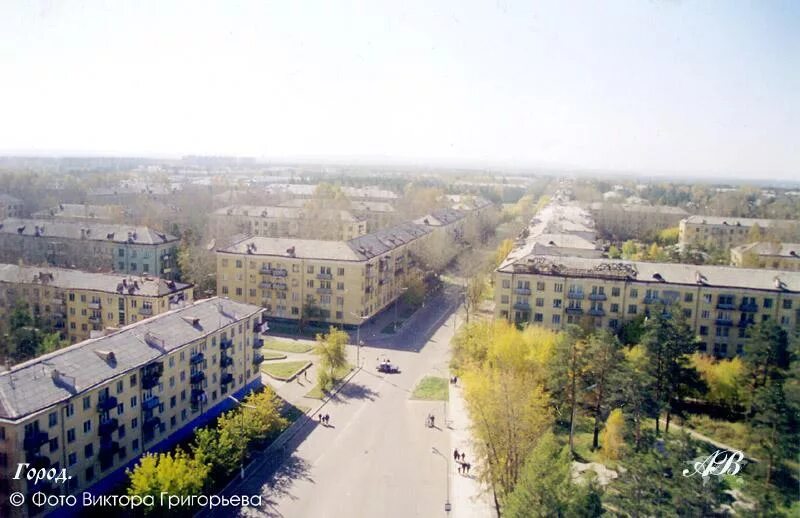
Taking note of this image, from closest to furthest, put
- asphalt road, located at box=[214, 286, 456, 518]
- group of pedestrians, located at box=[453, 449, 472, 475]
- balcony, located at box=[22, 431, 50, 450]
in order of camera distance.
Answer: balcony, located at box=[22, 431, 50, 450]
asphalt road, located at box=[214, 286, 456, 518]
group of pedestrians, located at box=[453, 449, 472, 475]

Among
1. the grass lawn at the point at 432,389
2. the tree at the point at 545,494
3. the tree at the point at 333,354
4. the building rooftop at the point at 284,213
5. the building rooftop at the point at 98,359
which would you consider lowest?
the grass lawn at the point at 432,389

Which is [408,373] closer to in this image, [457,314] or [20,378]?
[457,314]

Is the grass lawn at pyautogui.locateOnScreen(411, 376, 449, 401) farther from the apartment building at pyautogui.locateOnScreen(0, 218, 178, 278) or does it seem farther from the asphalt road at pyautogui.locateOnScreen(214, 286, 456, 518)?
the apartment building at pyautogui.locateOnScreen(0, 218, 178, 278)

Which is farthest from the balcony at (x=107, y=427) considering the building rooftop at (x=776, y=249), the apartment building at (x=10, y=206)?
the apartment building at (x=10, y=206)

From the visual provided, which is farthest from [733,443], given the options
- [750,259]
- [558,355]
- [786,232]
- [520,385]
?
[786,232]

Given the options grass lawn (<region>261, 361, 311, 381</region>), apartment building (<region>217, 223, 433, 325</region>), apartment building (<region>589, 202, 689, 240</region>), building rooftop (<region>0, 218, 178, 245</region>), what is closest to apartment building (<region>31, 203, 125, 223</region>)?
building rooftop (<region>0, 218, 178, 245</region>)

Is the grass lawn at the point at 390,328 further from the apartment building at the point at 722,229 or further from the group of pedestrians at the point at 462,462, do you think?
the apartment building at the point at 722,229
